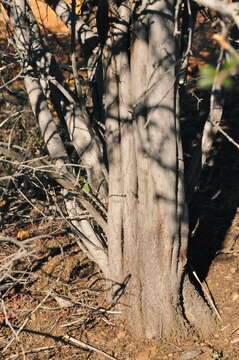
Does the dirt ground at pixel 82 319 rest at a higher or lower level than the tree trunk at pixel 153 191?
lower

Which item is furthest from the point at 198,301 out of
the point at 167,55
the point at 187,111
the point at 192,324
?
the point at 187,111

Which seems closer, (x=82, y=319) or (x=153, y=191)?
(x=153, y=191)

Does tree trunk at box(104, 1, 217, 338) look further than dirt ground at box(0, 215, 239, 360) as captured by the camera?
No

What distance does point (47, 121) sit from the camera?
4336mm

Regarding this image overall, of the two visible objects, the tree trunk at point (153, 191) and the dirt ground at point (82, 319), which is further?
the dirt ground at point (82, 319)

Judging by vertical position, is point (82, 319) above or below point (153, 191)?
below

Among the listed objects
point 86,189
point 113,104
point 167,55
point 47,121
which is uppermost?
point 167,55

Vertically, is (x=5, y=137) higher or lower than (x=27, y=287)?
higher

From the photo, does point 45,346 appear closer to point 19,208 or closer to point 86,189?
point 86,189

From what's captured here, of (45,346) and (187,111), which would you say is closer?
(45,346)

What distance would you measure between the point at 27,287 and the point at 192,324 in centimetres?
146

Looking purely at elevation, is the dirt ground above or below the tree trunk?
below

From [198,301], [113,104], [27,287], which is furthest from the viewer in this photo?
[27,287]

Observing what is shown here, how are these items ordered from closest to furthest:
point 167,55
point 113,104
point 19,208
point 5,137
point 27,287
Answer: point 167,55 < point 113,104 < point 27,287 < point 19,208 < point 5,137
